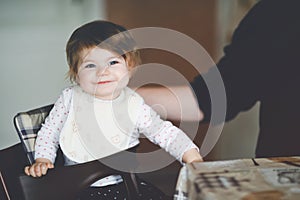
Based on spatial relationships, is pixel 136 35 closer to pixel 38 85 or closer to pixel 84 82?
pixel 84 82

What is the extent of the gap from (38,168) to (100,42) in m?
0.34

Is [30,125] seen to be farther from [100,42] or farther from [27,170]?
[100,42]

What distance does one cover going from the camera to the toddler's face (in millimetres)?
1217

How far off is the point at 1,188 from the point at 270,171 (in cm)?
64

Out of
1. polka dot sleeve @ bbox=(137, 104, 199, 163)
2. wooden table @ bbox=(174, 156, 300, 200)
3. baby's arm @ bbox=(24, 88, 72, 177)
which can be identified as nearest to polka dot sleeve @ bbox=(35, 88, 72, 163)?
baby's arm @ bbox=(24, 88, 72, 177)

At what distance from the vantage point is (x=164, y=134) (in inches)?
48.0

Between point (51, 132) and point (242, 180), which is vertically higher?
point (51, 132)

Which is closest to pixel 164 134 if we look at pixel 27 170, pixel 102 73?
pixel 102 73

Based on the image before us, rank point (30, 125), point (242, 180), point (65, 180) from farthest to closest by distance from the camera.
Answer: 1. point (30, 125)
2. point (65, 180)
3. point (242, 180)

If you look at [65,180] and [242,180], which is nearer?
[242,180]

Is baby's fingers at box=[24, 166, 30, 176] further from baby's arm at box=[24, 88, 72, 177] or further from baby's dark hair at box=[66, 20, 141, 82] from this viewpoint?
baby's dark hair at box=[66, 20, 141, 82]

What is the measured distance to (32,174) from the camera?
117 centimetres

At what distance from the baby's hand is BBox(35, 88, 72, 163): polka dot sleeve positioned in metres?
0.02

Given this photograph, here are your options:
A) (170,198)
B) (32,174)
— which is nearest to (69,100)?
(32,174)
